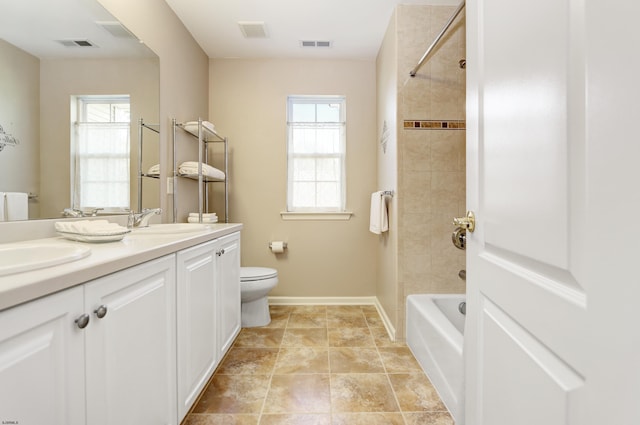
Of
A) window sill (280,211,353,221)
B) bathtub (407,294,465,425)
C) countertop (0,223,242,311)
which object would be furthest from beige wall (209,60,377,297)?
countertop (0,223,242,311)

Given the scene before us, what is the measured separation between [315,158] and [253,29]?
1219mm

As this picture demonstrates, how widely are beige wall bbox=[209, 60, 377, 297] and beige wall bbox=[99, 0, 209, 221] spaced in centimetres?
35

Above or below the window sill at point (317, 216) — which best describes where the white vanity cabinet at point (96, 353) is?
below

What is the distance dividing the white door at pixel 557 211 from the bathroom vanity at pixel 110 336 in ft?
3.21

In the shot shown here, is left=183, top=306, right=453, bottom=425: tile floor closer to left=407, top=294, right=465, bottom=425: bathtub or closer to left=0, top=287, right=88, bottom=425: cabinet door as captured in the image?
left=407, top=294, right=465, bottom=425: bathtub

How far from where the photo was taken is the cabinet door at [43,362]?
0.56 metres

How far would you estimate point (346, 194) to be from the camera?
2939 mm

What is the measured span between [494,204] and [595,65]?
362mm

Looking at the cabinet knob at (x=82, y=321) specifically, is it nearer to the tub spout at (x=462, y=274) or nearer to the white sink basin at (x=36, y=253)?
the white sink basin at (x=36, y=253)

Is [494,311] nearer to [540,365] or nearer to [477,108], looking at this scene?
[540,365]

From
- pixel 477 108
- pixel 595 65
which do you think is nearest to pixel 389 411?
pixel 477 108

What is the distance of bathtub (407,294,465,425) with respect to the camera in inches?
55.1

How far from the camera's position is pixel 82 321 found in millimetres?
720

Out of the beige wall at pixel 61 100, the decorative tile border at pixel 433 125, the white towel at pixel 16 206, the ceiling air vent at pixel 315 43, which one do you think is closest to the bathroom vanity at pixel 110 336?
the white towel at pixel 16 206
